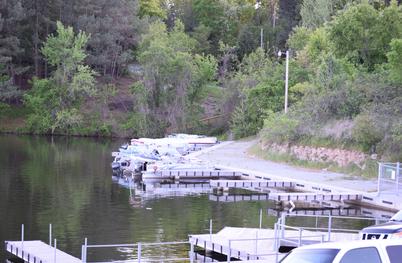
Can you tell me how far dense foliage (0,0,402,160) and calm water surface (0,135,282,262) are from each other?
17.6 m

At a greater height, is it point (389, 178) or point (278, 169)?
point (389, 178)

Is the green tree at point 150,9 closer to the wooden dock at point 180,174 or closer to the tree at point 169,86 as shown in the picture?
the tree at point 169,86

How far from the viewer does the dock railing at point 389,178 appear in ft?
127

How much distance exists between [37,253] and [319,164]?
1188 inches

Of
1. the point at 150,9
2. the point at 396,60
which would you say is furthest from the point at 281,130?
the point at 150,9

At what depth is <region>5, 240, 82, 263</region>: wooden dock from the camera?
927 inches

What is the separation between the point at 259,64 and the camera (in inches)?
3553

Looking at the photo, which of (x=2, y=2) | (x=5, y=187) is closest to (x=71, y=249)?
(x=5, y=187)

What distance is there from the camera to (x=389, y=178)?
3944cm

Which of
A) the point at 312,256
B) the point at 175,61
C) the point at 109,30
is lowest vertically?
the point at 312,256

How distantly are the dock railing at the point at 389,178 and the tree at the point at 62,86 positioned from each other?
190 ft

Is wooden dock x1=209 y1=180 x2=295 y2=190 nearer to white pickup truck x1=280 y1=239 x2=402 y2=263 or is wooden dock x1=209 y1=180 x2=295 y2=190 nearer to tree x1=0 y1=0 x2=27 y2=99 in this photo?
white pickup truck x1=280 y1=239 x2=402 y2=263

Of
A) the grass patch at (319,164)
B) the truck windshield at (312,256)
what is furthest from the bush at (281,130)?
the truck windshield at (312,256)

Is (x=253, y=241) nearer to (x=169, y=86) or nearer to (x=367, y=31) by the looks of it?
(x=367, y=31)
